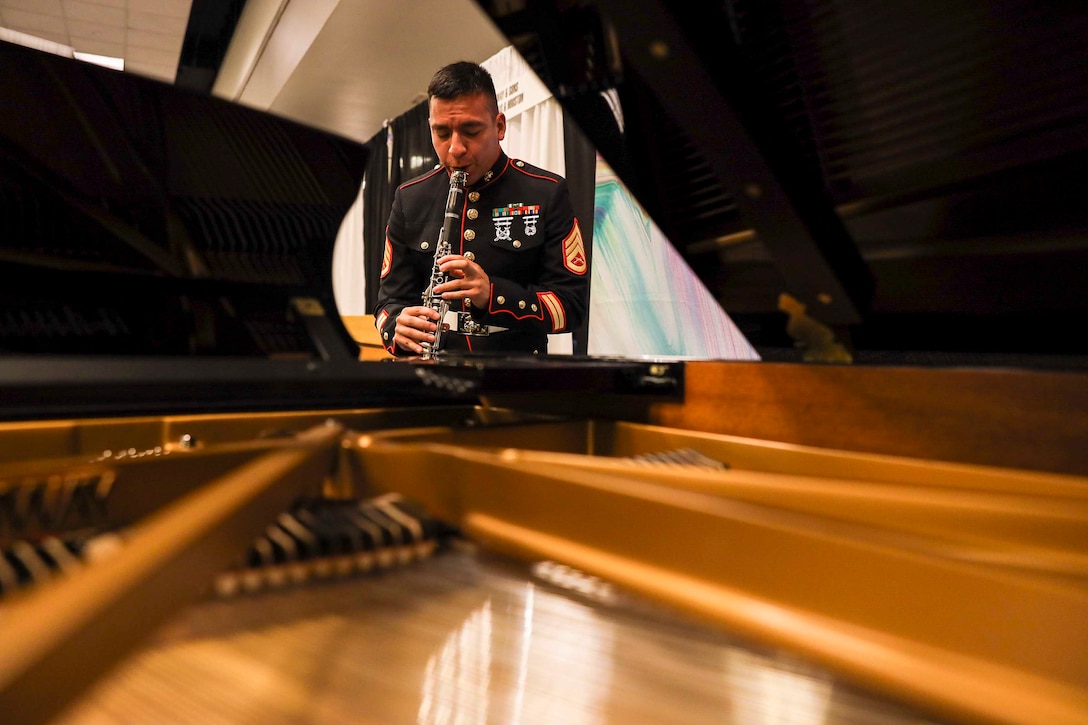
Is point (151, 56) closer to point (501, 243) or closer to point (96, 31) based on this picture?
Answer: point (96, 31)

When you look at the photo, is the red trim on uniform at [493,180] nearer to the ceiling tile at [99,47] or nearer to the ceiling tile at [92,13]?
the ceiling tile at [92,13]

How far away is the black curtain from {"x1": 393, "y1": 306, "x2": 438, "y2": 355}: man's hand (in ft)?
11.8

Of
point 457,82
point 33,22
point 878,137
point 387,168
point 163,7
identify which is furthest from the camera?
point 387,168

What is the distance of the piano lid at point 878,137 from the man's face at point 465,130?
79 centimetres

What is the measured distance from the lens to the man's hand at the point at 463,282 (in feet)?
5.32

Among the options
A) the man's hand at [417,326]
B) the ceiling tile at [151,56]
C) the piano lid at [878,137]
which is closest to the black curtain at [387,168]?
the ceiling tile at [151,56]

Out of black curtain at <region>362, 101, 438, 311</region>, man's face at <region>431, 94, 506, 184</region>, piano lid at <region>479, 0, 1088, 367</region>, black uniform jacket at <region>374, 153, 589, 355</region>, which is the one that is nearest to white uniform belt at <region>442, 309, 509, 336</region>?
black uniform jacket at <region>374, 153, 589, 355</region>

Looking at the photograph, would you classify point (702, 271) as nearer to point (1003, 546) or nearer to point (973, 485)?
point (973, 485)

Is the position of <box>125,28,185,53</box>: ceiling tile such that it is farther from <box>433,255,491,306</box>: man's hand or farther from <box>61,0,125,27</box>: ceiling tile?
<box>433,255,491,306</box>: man's hand

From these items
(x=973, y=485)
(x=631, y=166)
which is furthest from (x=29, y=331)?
(x=973, y=485)

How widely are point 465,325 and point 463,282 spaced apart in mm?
241

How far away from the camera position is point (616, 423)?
44.4 inches

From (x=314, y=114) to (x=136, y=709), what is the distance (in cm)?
657

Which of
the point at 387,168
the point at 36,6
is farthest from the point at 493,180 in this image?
the point at 36,6
